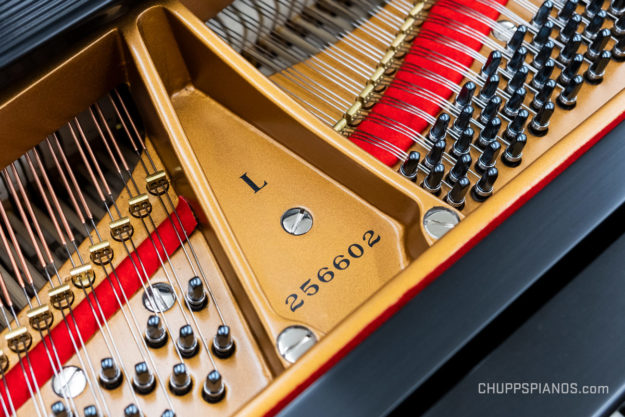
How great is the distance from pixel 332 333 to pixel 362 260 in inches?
15.7

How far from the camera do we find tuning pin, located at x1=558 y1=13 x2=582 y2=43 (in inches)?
79.4

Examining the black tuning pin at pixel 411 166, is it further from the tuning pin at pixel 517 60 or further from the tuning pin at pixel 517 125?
the tuning pin at pixel 517 60

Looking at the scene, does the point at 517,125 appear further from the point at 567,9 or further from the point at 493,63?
the point at 567,9

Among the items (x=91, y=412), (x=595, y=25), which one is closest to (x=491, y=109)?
(x=595, y=25)

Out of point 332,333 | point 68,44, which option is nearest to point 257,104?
point 68,44

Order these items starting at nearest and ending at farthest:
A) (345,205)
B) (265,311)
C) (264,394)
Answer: (264,394) < (265,311) < (345,205)

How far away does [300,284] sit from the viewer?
1708mm

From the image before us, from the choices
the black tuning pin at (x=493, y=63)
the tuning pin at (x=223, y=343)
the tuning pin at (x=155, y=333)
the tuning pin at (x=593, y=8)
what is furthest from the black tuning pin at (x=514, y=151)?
the tuning pin at (x=155, y=333)

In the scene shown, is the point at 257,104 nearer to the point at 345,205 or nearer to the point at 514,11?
the point at 345,205

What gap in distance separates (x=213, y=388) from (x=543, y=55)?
4.27ft

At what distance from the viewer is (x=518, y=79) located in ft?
6.38

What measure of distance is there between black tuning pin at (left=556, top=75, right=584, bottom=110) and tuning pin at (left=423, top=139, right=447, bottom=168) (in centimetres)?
43

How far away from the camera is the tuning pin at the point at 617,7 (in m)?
2.13

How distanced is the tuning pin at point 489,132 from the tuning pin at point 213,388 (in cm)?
94
